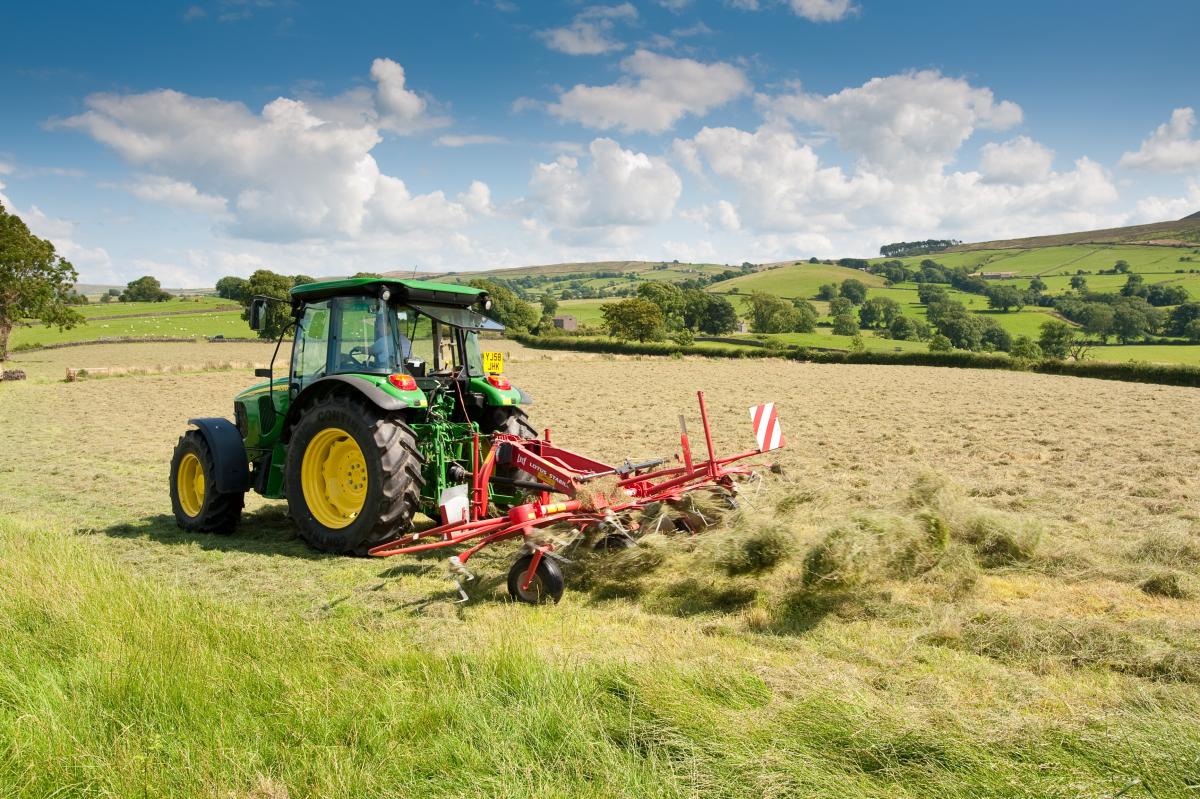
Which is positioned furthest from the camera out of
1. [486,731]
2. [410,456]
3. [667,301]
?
[667,301]

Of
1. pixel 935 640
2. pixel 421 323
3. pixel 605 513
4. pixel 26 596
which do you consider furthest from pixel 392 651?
pixel 421 323

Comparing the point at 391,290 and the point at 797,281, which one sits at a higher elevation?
the point at 797,281

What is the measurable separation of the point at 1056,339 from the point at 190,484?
215 feet

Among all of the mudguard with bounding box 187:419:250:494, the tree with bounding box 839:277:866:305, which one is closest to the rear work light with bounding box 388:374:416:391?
the mudguard with bounding box 187:419:250:494

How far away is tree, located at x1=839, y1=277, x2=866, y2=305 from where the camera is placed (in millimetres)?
92000

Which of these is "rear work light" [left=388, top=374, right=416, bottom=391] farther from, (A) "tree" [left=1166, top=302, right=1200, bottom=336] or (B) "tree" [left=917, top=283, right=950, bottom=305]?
(B) "tree" [left=917, top=283, right=950, bottom=305]

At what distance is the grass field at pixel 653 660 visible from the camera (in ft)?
8.78

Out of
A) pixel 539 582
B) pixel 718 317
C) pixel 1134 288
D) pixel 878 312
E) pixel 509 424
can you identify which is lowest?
pixel 539 582

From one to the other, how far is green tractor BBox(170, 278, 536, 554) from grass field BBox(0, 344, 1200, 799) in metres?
0.45

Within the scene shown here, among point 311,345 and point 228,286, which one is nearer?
point 311,345

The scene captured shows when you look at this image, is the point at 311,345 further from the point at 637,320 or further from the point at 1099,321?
the point at 1099,321

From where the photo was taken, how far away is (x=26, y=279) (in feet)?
125

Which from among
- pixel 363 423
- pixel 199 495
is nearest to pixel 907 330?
pixel 199 495

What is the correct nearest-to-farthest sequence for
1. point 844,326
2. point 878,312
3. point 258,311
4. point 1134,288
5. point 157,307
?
point 258,311 → point 157,307 → point 844,326 → point 1134,288 → point 878,312
